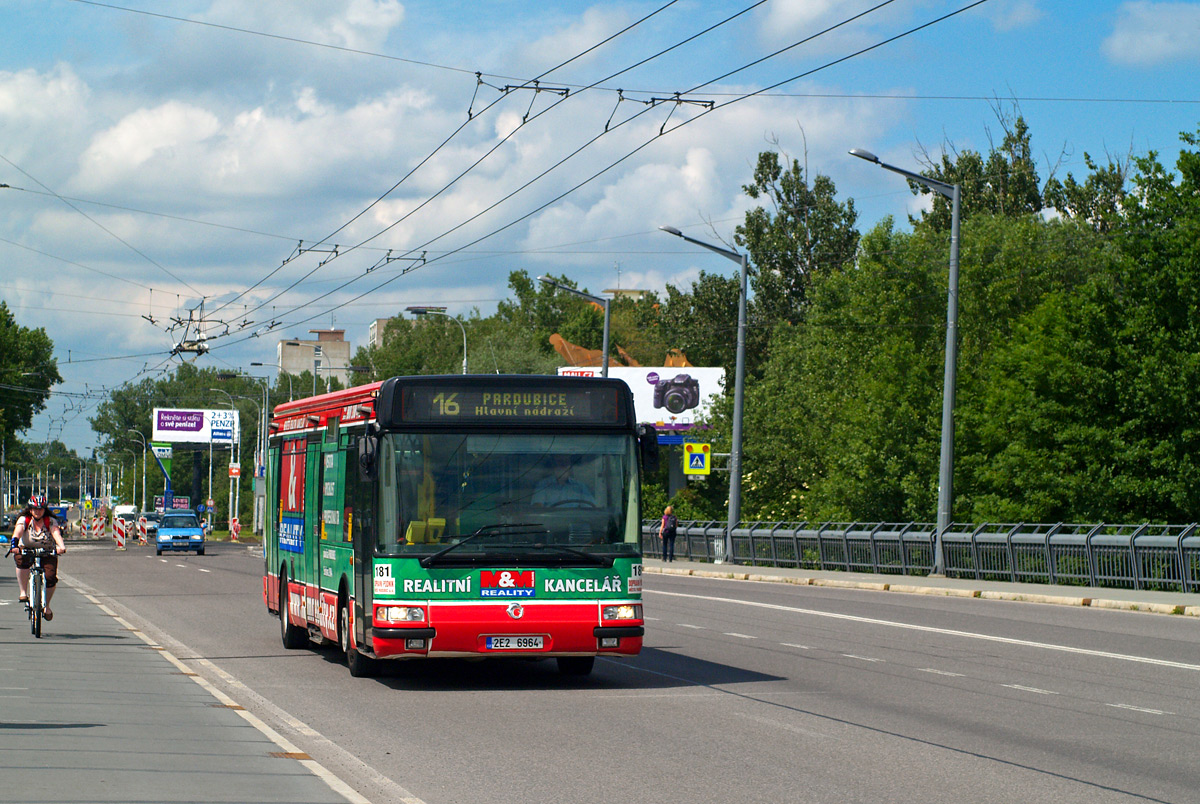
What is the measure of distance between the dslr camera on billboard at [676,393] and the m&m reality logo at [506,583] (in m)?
62.4

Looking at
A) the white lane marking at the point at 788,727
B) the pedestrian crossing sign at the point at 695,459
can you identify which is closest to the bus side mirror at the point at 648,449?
the white lane marking at the point at 788,727

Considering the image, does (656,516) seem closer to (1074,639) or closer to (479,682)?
(1074,639)

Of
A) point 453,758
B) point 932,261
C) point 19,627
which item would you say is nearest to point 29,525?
point 19,627

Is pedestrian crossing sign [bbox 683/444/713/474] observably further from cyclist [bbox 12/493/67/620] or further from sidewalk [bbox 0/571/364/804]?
sidewalk [bbox 0/571/364/804]

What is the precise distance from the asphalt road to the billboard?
296ft

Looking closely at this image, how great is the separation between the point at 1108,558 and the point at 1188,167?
16.4 m

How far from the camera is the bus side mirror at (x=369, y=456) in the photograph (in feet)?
40.1

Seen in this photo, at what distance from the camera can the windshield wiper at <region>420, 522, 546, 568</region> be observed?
12039mm

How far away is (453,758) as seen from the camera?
29.0 ft

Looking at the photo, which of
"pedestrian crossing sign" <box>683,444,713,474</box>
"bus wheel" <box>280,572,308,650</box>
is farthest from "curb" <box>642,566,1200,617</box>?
"bus wheel" <box>280,572,308,650</box>

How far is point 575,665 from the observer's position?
44.5 feet

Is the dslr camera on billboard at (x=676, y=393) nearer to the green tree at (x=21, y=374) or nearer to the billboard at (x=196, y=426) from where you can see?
the green tree at (x=21, y=374)

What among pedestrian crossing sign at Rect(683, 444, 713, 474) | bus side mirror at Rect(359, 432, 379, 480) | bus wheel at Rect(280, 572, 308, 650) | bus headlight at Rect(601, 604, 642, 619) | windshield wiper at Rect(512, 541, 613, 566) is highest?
bus side mirror at Rect(359, 432, 379, 480)

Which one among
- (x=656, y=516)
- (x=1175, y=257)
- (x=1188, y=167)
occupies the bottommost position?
(x=656, y=516)
